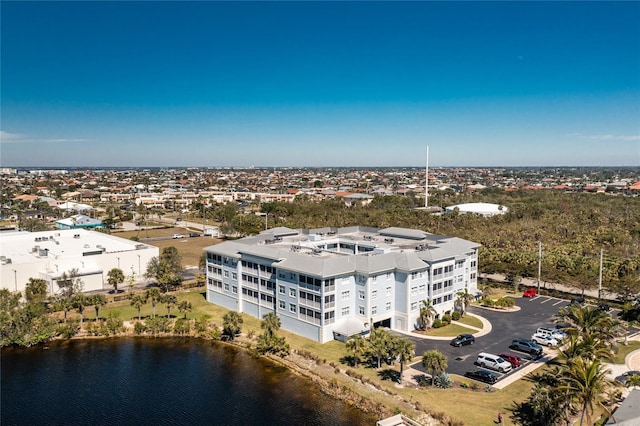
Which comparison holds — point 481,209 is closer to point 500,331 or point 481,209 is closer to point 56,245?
point 500,331

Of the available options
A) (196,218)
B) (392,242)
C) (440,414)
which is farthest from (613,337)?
(196,218)

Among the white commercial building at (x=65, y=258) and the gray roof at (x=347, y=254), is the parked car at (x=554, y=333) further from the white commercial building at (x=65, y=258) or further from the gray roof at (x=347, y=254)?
the white commercial building at (x=65, y=258)

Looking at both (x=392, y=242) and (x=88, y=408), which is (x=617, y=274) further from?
(x=88, y=408)

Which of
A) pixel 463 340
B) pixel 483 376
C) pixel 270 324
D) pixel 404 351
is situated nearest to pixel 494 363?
pixel 483 376

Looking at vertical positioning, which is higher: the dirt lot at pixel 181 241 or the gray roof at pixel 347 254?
the gray roof at pixel 347 254

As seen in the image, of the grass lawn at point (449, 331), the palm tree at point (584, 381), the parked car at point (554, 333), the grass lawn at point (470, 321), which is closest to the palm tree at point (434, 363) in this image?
the palm tree at point (584, 381)

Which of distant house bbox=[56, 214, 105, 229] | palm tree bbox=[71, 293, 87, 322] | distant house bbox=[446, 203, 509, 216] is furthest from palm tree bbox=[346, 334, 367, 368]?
distant house bbox=[446, 203, 509, 216]
